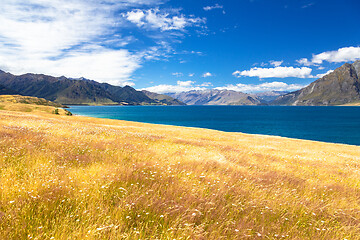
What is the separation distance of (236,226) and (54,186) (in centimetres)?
476

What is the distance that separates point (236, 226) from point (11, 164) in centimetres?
742

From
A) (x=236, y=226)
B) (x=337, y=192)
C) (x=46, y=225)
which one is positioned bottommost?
(x=337, y=192)

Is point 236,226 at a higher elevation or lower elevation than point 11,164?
lower

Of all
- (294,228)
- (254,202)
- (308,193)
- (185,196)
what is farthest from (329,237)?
(185,196)

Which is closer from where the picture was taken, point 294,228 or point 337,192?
point 294,228

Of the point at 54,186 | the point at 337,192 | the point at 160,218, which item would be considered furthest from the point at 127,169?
the point at 337,192

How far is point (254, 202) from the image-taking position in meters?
5.41

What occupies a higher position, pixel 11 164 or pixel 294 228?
pixel 11 164

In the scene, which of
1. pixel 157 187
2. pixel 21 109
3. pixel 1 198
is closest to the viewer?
pixel 1 198

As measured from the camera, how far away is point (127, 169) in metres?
6.63

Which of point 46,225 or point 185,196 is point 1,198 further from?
point 185,196

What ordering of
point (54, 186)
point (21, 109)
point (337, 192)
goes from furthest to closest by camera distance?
point (21, 109)
point (337, 192)
point (54, 186)

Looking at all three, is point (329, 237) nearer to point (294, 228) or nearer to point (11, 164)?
point (294, 228)

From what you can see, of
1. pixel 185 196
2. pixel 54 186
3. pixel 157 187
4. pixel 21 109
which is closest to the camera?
pixel 54 186
